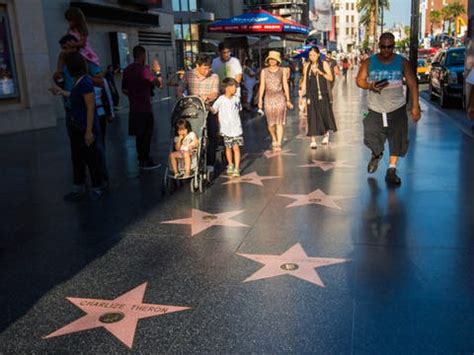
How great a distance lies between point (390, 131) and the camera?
7.10 metres

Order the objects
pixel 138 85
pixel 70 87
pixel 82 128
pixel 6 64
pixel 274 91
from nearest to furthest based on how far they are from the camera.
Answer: pixel 82 128 < pixel 70 87 < pixel 138 85 < pixel 274 91 < pixel 6 64

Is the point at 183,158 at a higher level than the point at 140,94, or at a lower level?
lower

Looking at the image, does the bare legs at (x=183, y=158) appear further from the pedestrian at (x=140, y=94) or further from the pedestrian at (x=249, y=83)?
the pedestrian at (x=249, y=83)

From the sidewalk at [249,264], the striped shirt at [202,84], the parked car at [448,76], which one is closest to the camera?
the sidewalk at [249,264]

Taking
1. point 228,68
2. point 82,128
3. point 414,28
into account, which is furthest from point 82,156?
point 414,28

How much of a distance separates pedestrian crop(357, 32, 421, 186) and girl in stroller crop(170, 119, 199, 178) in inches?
90.7

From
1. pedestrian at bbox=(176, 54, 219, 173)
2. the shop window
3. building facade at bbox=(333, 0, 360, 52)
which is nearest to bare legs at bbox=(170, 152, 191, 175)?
pedestrian at bbox=(176, 54, 219, 173)

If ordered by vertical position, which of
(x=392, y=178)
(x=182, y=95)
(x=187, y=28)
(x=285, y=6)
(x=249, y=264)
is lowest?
(x=249, y=264)

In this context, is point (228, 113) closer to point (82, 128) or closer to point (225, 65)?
point (225, 65)

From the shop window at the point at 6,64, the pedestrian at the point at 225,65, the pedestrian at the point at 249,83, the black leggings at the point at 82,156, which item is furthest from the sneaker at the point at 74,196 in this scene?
the pedestrian at the point at 249,83

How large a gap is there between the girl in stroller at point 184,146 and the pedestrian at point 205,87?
0.61 metres

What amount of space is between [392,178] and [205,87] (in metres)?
2.94

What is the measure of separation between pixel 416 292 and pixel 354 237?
1261 millimetres

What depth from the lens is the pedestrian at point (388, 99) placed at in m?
6.76
